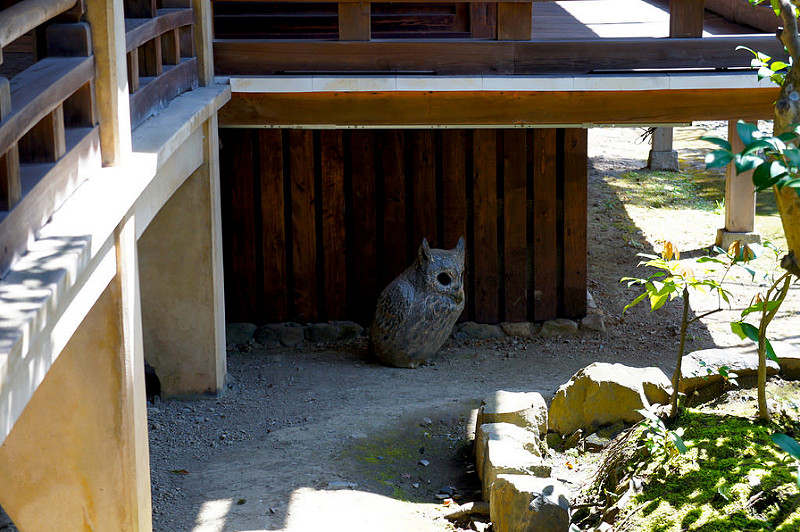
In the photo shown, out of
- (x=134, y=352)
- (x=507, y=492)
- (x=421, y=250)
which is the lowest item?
(x=507, y=492)

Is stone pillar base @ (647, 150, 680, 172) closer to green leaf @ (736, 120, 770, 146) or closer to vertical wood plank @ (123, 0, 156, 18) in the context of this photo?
vertical wood plank @ (123, 0, 156, 18)

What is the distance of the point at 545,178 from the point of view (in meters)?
8.27

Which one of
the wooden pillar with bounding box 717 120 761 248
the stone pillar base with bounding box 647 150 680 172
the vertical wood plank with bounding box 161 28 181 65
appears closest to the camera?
the vertical wood plank with bounding box 161 28 181 65

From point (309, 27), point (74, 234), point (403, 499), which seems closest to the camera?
point (74, 234)

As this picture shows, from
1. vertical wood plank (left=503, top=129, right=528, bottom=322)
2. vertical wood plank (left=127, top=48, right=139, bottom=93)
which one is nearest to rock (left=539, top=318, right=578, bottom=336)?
vertical wood plank (left=503, top=129, right=528, bottom=322)

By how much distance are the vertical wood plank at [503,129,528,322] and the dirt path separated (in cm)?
42

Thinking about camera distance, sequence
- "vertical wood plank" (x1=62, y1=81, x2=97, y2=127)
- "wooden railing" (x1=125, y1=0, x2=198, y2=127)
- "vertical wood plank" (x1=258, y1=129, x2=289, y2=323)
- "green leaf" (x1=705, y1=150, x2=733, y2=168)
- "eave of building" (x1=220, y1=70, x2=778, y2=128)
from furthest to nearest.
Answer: "vertical wood plank" (x1=258, y1=129, x2=289, y2=323) → "eave of building" (x1=220, y1=70, x2=778, y2=128) → "wooden railing" (x1=125, y1=0, x2=198, y2=127) → "vertical wood plank" (x1=62, y1=81, x2=97, y2=127) → "green leaf" (x1=705, y1=150, x2=733, y2=168)

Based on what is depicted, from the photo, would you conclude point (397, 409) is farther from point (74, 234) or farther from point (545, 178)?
point (74, 234)

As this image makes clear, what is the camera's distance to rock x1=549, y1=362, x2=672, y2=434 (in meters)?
5.77

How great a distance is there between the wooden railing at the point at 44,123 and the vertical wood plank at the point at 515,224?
5188mm

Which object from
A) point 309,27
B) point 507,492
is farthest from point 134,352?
point 309,27

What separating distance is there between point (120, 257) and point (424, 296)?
4119mm

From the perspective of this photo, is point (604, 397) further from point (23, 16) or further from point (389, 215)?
point (23, 16)

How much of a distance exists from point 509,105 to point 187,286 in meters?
2.73
